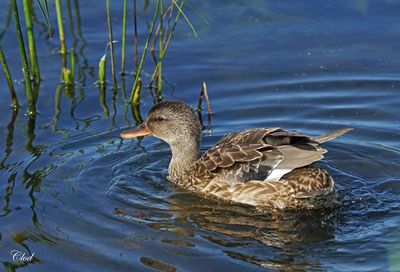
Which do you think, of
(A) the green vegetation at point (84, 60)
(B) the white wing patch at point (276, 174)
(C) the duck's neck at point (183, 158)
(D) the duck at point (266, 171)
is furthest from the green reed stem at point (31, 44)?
(B) the white wing patch at point (276, 174)

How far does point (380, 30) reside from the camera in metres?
12.2

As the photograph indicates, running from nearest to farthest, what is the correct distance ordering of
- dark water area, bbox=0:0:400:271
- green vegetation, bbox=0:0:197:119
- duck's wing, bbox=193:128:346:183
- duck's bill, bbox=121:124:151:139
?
dark water area, bbox=0:0:400:271
duck's wing, bbox=193:128:346:183
duck's bill, bbox=121:124:151:139
green vegetation, bbox=0:0:197:119

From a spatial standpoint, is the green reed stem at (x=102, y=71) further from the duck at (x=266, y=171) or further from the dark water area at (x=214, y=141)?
the duck at (x=266, y=171)

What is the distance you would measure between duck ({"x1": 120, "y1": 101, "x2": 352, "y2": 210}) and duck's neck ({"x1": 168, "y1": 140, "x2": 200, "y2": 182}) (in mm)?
142

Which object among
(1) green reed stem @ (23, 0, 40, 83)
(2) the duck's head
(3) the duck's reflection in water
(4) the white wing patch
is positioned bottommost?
(3) the duck's reflection in water

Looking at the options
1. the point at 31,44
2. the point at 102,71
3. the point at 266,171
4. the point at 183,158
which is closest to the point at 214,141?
the point at 183,158

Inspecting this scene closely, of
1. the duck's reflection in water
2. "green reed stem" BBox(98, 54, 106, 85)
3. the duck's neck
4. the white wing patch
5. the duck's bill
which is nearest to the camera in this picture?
the duck's reflection in water

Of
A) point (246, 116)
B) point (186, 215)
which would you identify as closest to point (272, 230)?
point (186, 215)

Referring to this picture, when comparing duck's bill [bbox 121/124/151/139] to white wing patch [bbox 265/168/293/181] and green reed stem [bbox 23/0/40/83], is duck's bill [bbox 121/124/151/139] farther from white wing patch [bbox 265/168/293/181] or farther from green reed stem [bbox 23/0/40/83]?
green reed stem [bbox 23/0/40/83]

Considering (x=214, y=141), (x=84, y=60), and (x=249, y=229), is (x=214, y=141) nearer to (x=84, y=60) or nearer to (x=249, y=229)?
(x=249, y=229)

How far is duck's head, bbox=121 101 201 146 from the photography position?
31.5 feet

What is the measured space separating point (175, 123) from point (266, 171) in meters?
1.28

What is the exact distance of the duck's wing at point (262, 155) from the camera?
341 inches

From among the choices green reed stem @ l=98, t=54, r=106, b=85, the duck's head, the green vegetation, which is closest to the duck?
the duck's head
